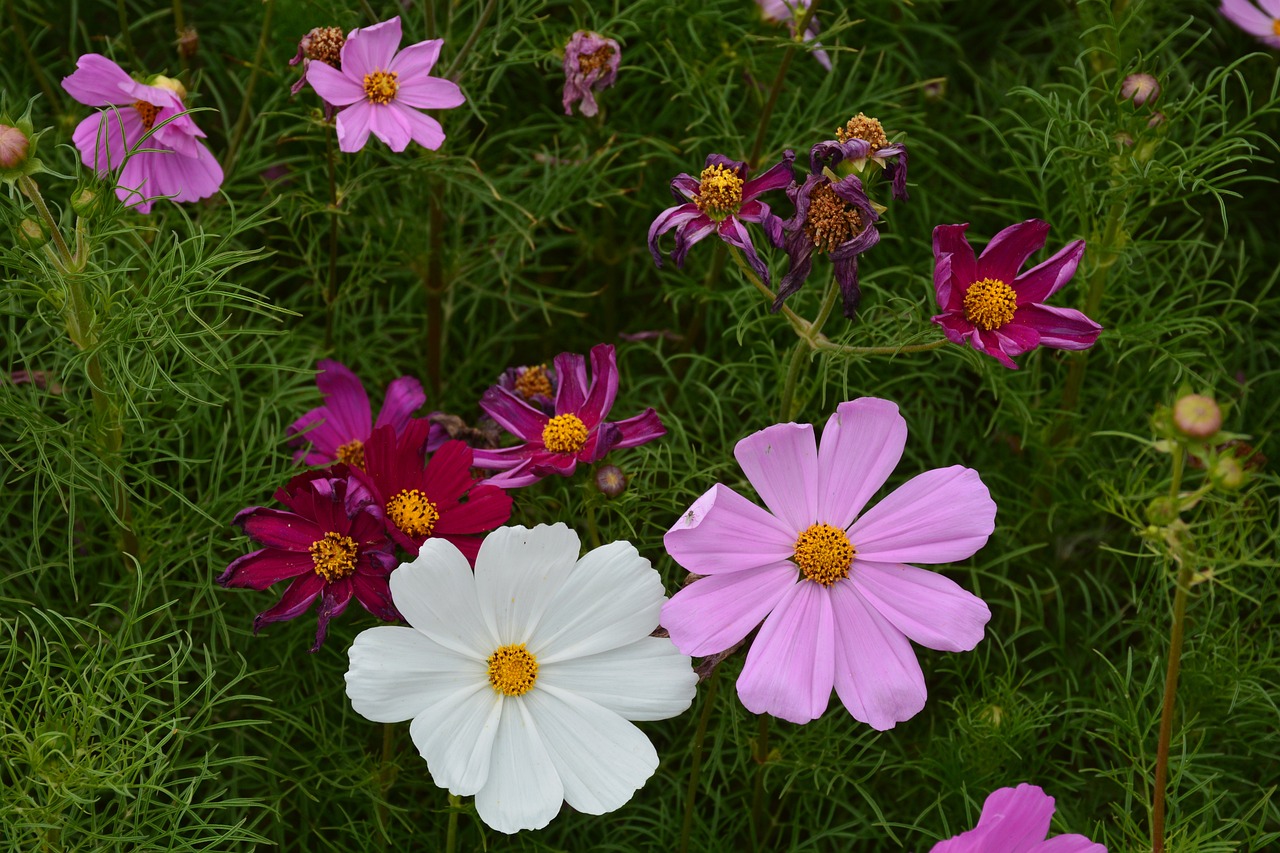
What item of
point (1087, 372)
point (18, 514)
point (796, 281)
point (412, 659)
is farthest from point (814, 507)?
point (18, 514)

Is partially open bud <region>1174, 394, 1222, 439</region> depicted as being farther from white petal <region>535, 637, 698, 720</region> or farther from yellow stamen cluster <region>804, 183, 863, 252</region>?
white petal <region>535, 637, 698, 720</region>

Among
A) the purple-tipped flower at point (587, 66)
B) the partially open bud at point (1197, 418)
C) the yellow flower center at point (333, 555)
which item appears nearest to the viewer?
the partially open bud at point (1197, 418)

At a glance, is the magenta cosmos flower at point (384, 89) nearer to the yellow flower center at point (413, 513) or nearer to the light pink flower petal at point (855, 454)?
the yellow flower center at point (413, 513)

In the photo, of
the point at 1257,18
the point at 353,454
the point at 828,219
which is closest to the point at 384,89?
the point at 353,454

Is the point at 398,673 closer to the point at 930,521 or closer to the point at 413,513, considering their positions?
the point at 413,513

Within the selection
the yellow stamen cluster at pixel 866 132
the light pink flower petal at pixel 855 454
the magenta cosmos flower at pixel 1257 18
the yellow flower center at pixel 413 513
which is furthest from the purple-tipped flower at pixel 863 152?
the magenta cosmos flower at pixel 1257 18
